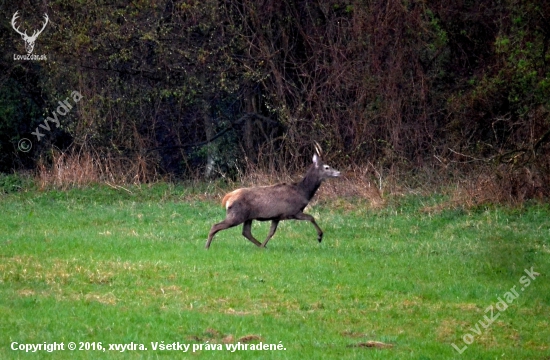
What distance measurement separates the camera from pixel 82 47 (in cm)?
2469

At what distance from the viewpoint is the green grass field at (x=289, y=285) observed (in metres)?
8.84

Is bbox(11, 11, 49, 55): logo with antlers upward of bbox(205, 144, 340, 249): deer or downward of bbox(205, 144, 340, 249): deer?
upward

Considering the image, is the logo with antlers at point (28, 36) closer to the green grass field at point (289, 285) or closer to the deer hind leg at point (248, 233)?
the green grass field at point (289, 285)

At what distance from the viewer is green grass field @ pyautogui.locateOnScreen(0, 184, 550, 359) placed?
8844 mm

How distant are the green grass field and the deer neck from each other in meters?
Result: 0.81

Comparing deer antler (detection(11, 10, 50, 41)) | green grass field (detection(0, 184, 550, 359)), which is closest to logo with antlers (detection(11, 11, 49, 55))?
deer antler (detection(11, 10, 50, 41))

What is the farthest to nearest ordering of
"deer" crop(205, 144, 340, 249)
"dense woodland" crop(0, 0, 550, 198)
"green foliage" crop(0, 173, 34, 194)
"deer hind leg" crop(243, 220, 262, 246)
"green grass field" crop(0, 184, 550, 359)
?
"dense woodland" crop(0, 0, 550, 198) → "green foliage" crop(0, 173, 34, 194) → "deer hind leg" crop(243, 220, 262, 246) → "deer" crop(205, 144, 340, 249) → "green grass field" crop(0, 184, 550, 359)

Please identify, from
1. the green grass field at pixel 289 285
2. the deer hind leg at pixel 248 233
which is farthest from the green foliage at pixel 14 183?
the deer hind leg at pixel 248 233

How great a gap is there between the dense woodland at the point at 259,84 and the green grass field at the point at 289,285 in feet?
17.7

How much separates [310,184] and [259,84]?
10.8 m

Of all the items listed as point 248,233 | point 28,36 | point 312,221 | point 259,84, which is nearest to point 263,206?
point 248,233

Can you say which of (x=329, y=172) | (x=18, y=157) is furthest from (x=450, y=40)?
(x=18, y=157)

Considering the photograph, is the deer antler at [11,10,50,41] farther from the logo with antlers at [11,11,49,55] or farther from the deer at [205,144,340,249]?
the deer at [205,144,340,249]

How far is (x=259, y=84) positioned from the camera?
26125 millimetres
